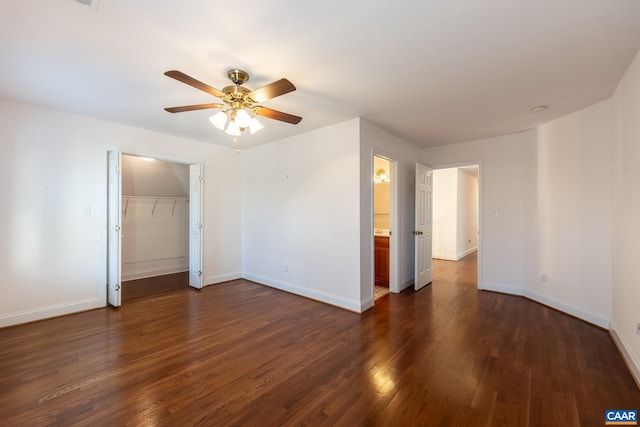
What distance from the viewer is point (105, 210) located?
12.3ft

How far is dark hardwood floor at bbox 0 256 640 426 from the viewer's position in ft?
5.80

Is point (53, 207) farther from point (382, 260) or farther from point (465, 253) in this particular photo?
point (465, 253)

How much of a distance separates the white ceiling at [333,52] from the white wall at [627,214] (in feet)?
0.94

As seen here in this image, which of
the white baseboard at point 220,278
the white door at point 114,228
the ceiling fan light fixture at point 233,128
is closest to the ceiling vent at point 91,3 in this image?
the ceiling fan light fixture at point 233,128

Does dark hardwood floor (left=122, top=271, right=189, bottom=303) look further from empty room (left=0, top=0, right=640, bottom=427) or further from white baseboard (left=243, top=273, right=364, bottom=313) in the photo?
white baseboard (left=243, top=273, right=364, bottom=313)

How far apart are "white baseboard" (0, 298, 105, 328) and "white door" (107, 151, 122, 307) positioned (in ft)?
0.75

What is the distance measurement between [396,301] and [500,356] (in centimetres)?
163

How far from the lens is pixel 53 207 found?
11.1 ft

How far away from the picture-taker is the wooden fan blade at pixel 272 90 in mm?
1995

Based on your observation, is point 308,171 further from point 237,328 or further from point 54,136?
point 54,136

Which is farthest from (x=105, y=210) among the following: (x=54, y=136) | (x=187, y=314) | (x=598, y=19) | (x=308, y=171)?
(x=598, y=19)

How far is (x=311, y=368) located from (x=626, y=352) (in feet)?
9.19
